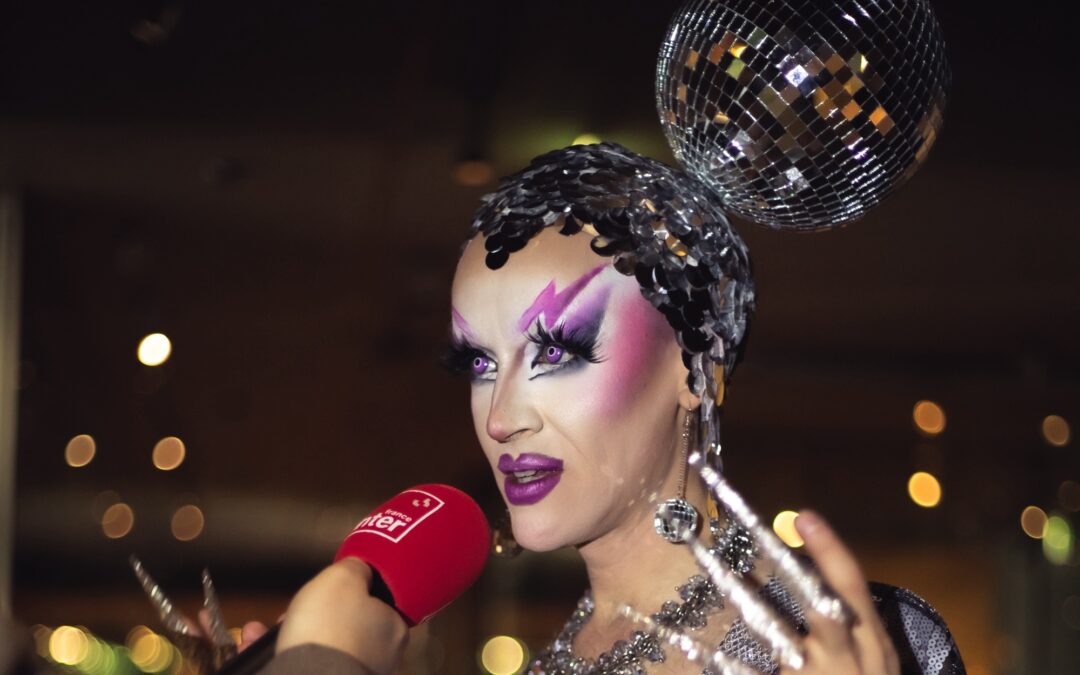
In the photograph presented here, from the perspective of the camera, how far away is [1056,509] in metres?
7.18

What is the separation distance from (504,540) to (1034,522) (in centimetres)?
676

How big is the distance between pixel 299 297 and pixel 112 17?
2118 mm

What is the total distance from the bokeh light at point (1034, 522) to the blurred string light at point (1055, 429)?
0.75m

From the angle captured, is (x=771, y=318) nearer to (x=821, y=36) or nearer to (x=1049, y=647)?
(x=1049, y=647)

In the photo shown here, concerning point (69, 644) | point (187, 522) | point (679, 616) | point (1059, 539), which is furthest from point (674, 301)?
point (1059, 539)

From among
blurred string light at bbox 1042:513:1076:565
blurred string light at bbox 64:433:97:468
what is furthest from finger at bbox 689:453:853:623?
blurred string light at bbox 1042:513:1076:565

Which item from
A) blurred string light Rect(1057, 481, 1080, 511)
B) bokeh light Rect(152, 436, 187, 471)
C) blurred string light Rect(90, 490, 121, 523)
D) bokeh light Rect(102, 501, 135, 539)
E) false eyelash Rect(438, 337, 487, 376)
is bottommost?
blurred string light Rect(1057, 481, 1080, 511)

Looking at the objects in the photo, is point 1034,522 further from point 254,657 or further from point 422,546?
point 254,657

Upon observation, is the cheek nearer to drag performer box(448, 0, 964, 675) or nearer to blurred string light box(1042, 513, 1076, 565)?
drag performer box(448, 0, 964, 675)

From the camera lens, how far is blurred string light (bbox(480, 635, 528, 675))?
7.40m

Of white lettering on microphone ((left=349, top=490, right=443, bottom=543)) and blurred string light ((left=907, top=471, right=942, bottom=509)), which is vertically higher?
white lettering on microphone ((left=349, top=490, right=443, bottom=543))

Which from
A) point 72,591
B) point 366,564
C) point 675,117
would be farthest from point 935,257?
point 72,591

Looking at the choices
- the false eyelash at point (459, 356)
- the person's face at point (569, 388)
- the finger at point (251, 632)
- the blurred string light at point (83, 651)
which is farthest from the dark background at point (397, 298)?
the blurred string light at point (83, 651)

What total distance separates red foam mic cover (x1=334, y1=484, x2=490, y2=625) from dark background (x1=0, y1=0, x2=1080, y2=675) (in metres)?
0.30
